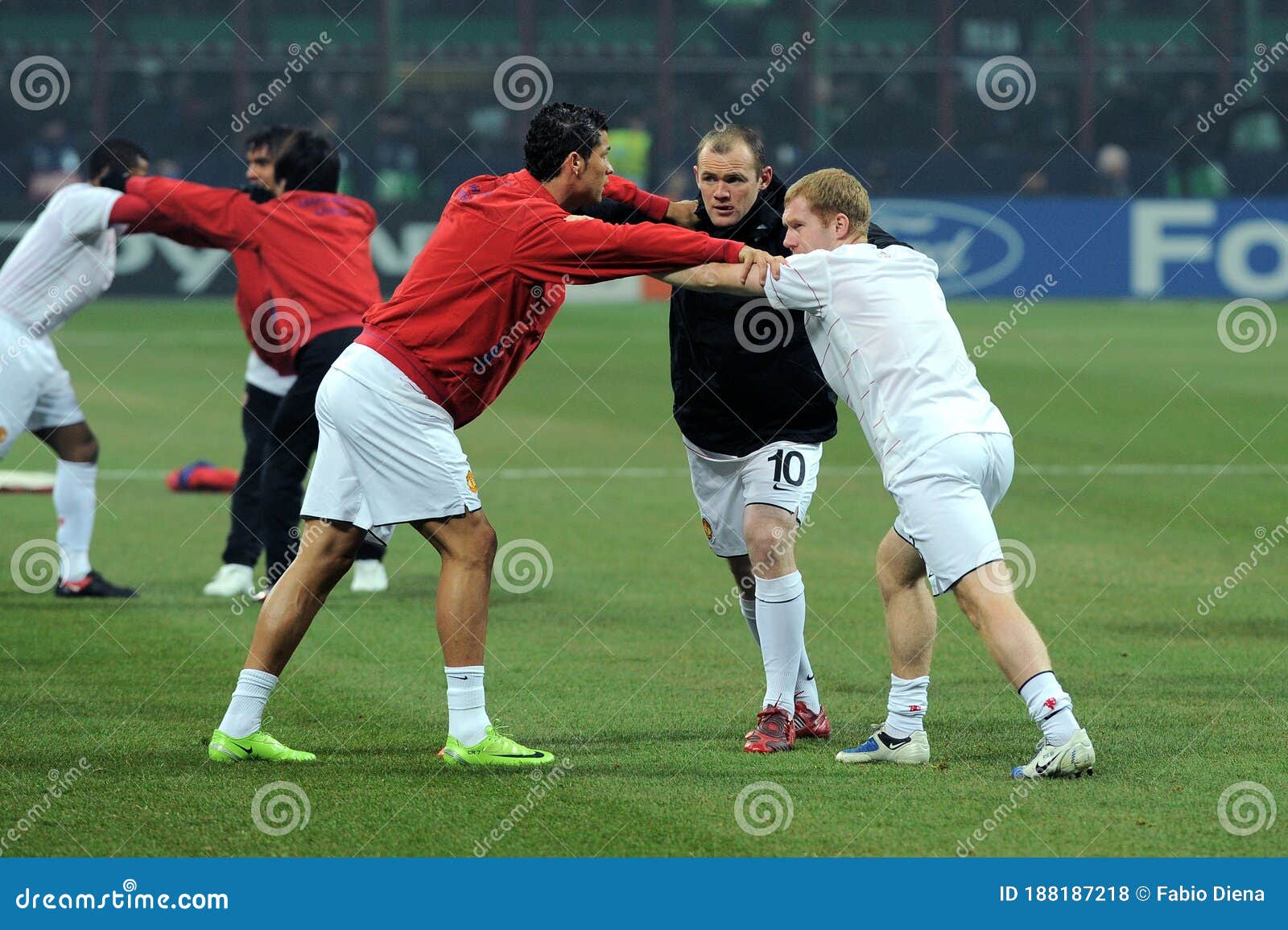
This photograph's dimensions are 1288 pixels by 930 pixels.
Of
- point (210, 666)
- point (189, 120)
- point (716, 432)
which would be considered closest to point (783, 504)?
point (716, 432)

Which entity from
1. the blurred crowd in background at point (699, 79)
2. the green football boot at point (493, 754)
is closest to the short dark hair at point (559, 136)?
the green football boot at point (493, 754)

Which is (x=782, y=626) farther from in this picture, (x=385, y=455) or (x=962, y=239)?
(x=962, y=239)

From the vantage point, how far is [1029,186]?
32844 mm

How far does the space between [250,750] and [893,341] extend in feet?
8.27

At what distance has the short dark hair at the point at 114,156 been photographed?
30.0ft

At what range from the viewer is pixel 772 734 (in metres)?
6.34

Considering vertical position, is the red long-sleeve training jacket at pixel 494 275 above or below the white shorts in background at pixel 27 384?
above

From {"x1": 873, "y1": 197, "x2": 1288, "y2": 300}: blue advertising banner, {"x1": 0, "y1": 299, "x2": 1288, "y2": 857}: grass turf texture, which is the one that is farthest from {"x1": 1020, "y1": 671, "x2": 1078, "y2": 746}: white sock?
{"x1": 873, "y1": 197, "x2": 1288, "y2": 300}: blue advertising banner

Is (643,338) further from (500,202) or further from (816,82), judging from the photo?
(500,202)

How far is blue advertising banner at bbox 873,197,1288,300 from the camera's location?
30.6 m

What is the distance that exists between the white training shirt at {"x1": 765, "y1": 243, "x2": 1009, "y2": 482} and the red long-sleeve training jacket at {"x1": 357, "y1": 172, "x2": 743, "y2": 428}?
288 millimetres

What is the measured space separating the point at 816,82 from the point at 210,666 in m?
31.2

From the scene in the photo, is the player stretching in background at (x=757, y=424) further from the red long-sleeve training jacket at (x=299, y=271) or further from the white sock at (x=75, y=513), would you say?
the white sock at (x=75, y=513)

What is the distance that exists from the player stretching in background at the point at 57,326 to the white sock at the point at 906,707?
501cm
